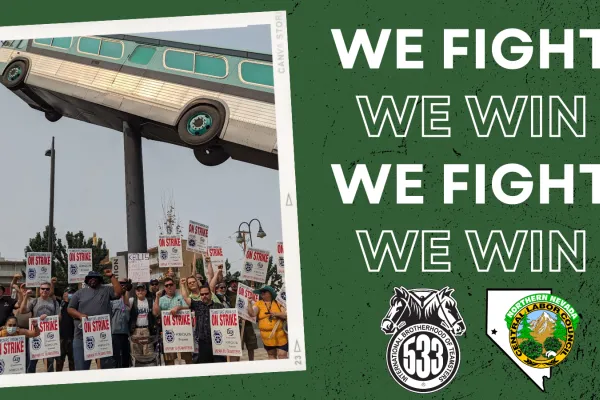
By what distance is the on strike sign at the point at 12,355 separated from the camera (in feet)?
31.4

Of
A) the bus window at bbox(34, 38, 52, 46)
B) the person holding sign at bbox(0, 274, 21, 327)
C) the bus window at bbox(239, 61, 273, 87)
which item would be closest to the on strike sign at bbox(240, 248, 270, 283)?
the bus window at bbox(239, 61, 273, 87)

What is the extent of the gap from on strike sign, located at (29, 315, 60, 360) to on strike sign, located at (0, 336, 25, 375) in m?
0.09

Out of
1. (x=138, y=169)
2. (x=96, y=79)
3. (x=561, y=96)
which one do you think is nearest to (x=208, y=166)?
(x=138, y=169)

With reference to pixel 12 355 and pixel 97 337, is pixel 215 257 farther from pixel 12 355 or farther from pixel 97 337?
pixel 12 355

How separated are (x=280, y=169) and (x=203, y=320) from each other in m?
1.76

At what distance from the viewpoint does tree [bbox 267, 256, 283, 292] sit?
31.2ft

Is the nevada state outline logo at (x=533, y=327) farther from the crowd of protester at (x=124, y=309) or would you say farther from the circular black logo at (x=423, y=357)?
the crowd of protester at (x=124, y=309)

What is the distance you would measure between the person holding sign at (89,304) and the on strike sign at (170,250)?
0.53 meters

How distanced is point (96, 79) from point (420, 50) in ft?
11.1

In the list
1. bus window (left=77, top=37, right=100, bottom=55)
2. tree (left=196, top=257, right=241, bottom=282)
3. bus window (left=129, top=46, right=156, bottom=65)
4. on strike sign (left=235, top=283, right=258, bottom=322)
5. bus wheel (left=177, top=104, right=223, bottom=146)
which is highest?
bus window (left=77, top=37, right=100, bottom=55)

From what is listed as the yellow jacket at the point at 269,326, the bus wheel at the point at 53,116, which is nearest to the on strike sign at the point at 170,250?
the yellow jacket at the point at 269,326

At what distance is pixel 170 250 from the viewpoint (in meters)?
9.73

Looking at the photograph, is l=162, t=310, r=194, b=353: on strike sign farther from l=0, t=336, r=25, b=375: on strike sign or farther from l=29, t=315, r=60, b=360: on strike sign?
l=0, t=336, r=25, b=375: on strike sign

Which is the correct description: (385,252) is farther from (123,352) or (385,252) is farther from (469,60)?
(123,352)
